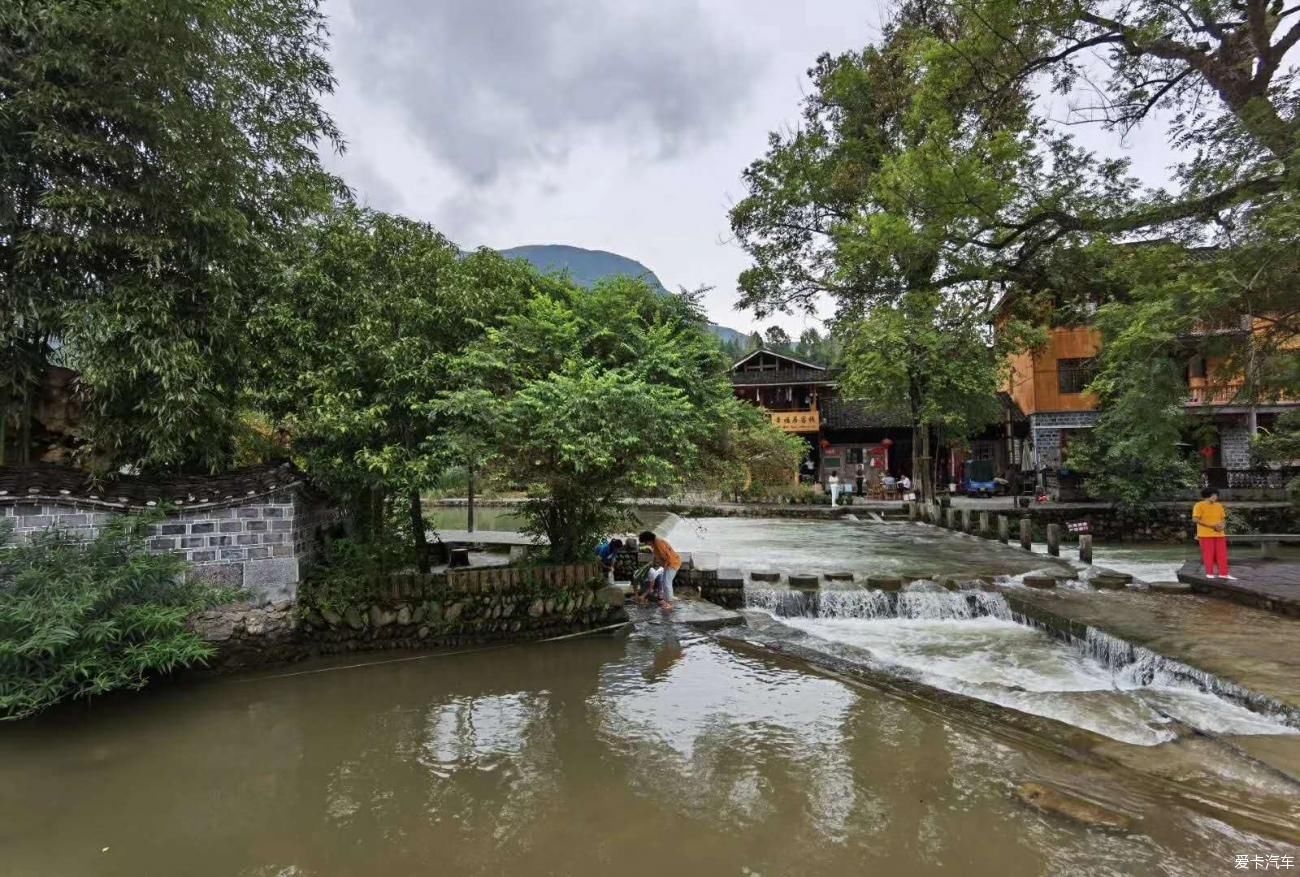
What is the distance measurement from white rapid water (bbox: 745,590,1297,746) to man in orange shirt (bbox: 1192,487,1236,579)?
3.26 meters

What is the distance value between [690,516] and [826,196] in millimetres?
12018

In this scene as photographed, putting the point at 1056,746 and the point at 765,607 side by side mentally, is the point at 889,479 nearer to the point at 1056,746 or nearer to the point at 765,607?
the point at 765,607

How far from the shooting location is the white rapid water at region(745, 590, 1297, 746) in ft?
19.5

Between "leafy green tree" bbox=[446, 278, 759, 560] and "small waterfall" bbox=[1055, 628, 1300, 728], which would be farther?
"leafy green tree" bbox=[446, 278, 759, 560]

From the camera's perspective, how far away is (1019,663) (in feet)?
26.6

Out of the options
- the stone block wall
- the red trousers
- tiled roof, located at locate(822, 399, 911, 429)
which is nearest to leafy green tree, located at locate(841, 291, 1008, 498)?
tiled roof, located at locate(822, 399, 911, 429)

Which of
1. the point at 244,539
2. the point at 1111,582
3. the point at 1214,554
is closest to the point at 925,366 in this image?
the point at 1111,582

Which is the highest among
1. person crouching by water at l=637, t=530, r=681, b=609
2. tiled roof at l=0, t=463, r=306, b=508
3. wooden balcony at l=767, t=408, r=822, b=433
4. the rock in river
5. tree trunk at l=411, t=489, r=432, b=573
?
wooden balcony at l=767, t=408, r=822, b=433

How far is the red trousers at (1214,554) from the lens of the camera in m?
10.5

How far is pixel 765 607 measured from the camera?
11109 mm

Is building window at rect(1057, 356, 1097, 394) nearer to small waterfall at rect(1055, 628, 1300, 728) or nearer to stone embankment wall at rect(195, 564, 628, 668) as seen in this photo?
small waterfall at rect(1055, 628, 1300, 728)

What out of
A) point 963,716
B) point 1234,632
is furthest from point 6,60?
point 1234,632

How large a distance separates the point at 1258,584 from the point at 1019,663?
16.0 ft

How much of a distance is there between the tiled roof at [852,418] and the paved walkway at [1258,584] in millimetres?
17617
